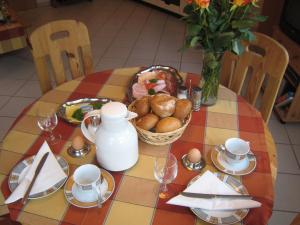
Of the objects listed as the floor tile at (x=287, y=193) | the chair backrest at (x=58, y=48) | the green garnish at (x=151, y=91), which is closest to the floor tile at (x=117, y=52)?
the chair backrest at (x=58, y=48)

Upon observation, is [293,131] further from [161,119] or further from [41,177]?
[41,177]

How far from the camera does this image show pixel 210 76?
1.24 m

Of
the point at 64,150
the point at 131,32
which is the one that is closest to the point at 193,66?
the point at 131,32

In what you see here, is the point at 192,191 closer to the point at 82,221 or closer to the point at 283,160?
the point at 82,221

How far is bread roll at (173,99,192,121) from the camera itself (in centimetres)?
107

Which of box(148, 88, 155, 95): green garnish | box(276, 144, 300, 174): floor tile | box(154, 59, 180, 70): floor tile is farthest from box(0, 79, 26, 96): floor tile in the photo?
box(276, 144, 300, 174): floor tile

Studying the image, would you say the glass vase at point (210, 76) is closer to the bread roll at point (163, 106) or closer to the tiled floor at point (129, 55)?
the bread roll at point (163, 106)

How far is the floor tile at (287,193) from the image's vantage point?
169 cm

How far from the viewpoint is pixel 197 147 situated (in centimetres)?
110

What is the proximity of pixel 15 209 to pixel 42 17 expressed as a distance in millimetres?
3885

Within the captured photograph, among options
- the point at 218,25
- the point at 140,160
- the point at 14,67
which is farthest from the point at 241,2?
the point at 14,67

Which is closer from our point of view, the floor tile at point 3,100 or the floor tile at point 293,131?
the floor tile at point 293,131

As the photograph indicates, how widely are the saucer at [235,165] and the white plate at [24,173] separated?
1.75 feet

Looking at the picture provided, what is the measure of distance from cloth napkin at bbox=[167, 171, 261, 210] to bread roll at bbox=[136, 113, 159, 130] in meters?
0.25
